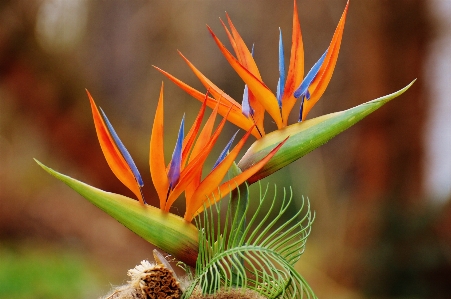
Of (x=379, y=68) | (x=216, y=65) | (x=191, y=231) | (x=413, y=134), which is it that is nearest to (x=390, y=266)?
(x=413, y=134)

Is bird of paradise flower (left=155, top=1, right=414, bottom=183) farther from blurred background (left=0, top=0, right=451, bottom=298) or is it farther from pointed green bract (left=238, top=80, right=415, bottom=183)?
blurred background (left=0, top=0, right=451, bottom=298)

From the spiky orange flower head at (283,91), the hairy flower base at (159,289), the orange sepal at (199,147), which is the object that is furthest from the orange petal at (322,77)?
the hairy flower base at (159,289)

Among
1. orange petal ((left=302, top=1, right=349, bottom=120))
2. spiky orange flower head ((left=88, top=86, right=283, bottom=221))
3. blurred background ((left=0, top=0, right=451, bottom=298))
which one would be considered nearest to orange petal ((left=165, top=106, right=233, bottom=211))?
spiky orange flower head ((left=88, top=86, right=283, bottom=221))

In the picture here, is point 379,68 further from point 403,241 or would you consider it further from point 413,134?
point 403,241

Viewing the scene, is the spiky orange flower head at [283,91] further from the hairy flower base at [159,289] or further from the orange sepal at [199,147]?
the hairy flower base at [159,289]

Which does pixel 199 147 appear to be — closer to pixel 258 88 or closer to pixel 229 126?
pixel 258 88

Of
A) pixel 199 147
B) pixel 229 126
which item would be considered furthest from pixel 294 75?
pixel 229 126
